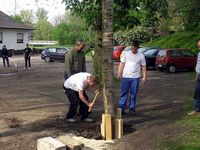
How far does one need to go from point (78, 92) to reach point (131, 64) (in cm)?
181

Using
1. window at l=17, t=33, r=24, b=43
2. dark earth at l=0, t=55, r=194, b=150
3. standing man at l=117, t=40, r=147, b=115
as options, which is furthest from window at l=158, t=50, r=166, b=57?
window at l=17, t=33, r=24, b=43

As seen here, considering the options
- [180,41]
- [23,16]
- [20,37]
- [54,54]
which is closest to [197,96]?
[23,16]

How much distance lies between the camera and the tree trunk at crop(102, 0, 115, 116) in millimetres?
9039

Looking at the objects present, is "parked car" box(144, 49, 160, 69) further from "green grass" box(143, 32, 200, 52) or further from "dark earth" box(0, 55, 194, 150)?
"dark earth" box(0, 55, 194, 150)

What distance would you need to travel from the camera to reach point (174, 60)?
1089 inches

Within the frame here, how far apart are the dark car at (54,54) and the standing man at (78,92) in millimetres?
30550

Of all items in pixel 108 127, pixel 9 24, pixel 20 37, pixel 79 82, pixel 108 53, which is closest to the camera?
pixel 108 127

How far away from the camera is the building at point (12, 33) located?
54659 mm

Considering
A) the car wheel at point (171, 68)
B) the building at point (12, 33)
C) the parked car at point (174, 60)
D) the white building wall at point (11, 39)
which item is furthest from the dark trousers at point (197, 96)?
the white building wall at point (11, 39)

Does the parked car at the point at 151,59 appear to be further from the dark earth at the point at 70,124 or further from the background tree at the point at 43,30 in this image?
the background tree at the point at 43,30

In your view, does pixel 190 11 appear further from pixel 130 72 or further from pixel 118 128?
pixel 118 128

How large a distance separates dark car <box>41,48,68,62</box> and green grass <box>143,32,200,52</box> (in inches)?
395

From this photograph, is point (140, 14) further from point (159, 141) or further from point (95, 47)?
point (159, 141)

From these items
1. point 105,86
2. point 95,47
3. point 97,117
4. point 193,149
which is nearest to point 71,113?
point 97,117
